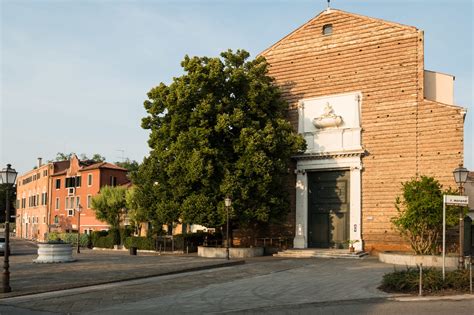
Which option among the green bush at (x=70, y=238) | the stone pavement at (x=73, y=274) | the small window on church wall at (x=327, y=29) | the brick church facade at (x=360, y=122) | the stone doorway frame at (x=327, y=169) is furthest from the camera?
the green bush at (x=70, y=238)

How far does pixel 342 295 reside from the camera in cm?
1377

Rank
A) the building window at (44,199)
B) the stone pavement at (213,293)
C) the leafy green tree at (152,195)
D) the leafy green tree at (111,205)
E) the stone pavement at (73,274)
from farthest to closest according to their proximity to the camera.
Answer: the building window at (44,199), the leafy green tree at (111,205), the leafy green tree at (152,195), the stone pavement at (73,274), the stone pavement at (213,293)

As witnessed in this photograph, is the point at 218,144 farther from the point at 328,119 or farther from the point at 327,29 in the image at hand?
the point at 327,29

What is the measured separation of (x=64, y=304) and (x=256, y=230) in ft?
64.7

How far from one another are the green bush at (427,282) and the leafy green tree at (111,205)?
36.5m

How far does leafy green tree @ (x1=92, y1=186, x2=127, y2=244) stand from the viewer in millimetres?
47844

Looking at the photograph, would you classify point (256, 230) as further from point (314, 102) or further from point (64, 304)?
point (64, 304)

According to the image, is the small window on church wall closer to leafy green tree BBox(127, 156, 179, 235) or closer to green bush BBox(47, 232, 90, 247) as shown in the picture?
leafy green tree BBox(127, 156, 179, 235)

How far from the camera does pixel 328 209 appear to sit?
30234 millimetres

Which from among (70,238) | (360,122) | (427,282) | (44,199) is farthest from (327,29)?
(44,199)

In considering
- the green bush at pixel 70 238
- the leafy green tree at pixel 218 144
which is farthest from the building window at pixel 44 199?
the leafy green tree at pixel 218 144

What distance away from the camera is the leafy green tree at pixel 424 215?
74.9ft

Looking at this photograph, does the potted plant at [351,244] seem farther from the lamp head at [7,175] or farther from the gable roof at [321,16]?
the lamp head at [7,175]

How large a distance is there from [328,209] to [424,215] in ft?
25.9
